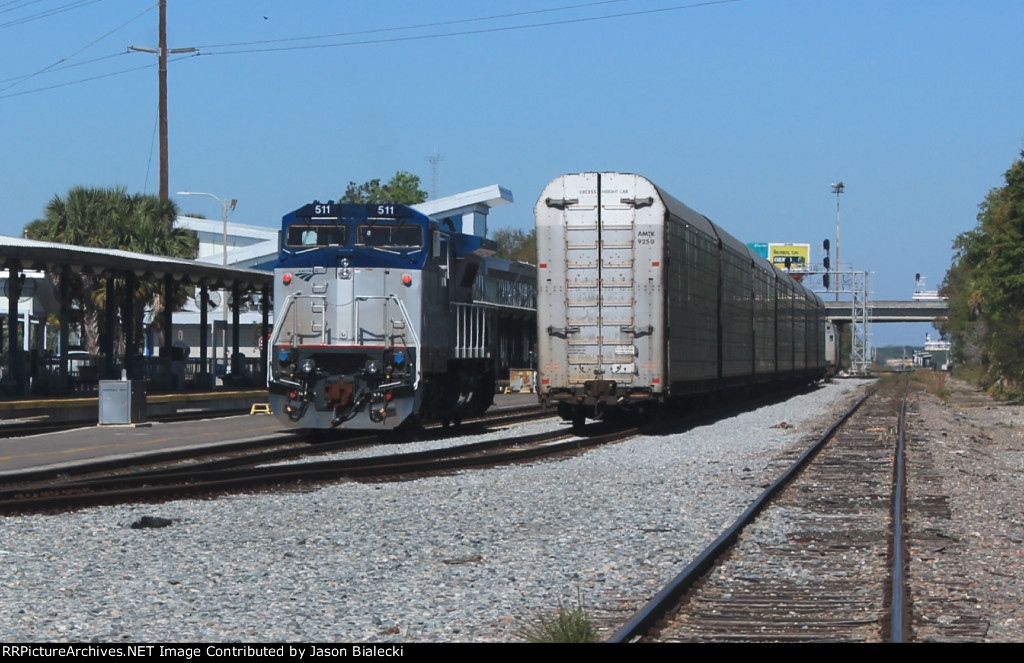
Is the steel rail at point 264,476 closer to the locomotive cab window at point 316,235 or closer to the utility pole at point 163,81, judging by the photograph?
the locomotive cab window at point 316,235

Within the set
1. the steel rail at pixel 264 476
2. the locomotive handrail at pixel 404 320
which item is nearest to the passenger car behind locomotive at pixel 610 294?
the steel rail at pixel 264 476

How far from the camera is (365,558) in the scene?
8711mm

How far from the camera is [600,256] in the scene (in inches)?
824

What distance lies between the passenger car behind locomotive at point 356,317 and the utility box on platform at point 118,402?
220 inches

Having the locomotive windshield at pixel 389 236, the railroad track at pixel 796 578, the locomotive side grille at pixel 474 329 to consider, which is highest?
the locomotive windshield at pixel 389 236

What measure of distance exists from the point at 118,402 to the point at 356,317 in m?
7.14

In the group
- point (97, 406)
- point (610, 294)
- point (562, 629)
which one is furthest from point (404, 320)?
point (562, 629)

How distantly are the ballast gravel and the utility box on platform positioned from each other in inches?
445

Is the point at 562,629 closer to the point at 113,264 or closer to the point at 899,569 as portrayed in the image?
the point at 899,569

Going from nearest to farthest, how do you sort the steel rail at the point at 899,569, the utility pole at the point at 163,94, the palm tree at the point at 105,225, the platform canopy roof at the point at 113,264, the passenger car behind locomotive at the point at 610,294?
the steel rail at the point at 899,569 → the passenger car behind locomotive at the point at 610,294 → the platform canopy roof at the point at 113,264 → the utility pole at the point at 163,94 → the palm tree at the point at 105,225

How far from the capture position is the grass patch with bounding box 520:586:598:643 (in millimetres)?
5863

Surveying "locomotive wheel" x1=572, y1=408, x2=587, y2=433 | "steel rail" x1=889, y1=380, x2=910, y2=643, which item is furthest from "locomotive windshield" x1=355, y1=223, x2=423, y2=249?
"steel rail" x1=889, y1=380, x2=910, y2=643

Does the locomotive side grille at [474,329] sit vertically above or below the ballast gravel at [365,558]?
above

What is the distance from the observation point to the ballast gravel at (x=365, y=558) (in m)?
6.59
